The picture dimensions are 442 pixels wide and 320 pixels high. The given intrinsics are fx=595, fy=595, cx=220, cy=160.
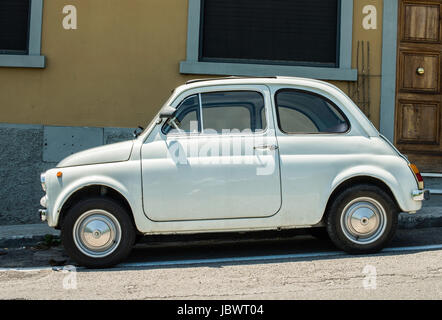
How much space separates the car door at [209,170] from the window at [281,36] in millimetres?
3682

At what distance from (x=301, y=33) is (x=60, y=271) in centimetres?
584

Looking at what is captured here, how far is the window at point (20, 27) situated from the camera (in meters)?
9.34

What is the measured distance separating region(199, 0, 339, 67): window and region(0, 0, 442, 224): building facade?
2cm

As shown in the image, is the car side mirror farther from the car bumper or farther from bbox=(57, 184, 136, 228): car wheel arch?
the car bumper

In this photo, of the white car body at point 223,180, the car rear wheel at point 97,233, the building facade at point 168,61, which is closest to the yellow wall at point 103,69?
the building facade at point 168,61

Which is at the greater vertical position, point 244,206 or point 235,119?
point 235,119

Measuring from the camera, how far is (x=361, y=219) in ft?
19.7

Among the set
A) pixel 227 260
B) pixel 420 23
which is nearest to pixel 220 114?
pixel 227 260

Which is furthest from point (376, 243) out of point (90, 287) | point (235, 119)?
point (90, 287)

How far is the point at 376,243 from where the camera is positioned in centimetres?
602

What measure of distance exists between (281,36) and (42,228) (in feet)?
15.8

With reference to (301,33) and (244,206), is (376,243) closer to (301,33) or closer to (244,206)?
(244,206)

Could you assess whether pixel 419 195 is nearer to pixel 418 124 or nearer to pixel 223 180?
pixel 223 180
